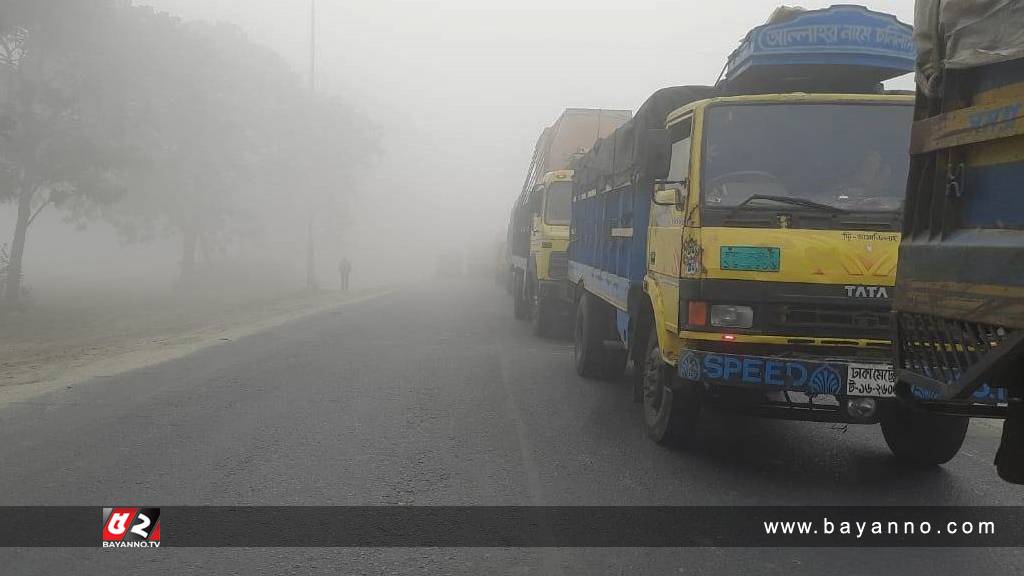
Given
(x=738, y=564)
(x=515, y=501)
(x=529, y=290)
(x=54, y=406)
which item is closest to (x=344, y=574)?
(x=515, y=501)

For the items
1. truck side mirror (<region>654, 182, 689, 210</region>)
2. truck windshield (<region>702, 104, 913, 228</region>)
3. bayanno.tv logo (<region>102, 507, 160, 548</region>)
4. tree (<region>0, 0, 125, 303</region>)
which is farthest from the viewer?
tree (<region>0, 0, 125, 303</region>)

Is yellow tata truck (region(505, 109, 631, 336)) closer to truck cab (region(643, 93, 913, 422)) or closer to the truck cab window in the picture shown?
the truck cab window

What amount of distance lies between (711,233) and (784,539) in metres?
1.98

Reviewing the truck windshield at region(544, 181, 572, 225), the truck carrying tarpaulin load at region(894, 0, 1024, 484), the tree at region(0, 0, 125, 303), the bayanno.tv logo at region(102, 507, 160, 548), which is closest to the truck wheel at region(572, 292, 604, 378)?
the truck windshield at region(544, 181, 572, 225)

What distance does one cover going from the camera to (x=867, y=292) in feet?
16.6

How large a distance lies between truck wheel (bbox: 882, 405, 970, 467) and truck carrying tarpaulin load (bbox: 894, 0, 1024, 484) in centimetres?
252

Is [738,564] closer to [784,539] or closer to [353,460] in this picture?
[784,539]

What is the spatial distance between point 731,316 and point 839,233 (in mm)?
881

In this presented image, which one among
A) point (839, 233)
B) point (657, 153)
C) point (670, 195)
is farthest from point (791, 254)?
point (657, 153)

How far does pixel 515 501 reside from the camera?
4.77m

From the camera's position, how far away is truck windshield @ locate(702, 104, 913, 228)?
5.38 metres

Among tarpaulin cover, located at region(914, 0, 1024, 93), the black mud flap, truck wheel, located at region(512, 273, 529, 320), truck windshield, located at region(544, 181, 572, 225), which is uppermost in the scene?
tarpaulin cover, located at region(914, 0, 1024, 93)

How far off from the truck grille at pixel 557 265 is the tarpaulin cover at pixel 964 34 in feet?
33.2

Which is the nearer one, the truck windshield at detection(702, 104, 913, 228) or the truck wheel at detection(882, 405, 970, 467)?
the truck windshield at detection(702, 104, 913, 228)
